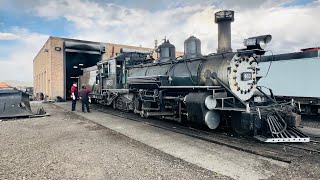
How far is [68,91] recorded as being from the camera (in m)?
28.2

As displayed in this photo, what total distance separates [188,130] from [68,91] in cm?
2207

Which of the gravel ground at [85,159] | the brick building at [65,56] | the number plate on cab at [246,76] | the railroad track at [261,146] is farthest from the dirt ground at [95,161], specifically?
the brick building at [65,56]

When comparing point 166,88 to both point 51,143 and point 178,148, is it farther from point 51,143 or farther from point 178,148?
point 51,143

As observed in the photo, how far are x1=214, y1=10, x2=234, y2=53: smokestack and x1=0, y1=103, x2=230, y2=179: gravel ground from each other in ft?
16.2

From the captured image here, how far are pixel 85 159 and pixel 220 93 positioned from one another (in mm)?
4431

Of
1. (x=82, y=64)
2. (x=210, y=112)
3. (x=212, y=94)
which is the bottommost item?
(x=210, y=112)

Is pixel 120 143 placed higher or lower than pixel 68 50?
lower

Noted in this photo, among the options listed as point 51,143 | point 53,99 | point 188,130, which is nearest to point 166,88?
point 188,130

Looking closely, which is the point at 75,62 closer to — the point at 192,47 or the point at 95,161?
the point at 192,47

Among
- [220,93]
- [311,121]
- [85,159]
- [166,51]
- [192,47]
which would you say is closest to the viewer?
[85,159]

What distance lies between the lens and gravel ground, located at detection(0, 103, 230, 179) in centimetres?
478

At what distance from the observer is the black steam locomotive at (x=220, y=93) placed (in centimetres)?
707

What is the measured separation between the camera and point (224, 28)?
9758 mm

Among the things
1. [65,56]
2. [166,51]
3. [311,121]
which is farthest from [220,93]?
[65,56]
